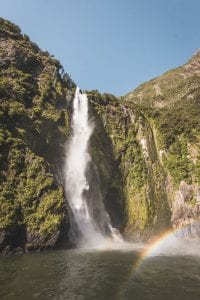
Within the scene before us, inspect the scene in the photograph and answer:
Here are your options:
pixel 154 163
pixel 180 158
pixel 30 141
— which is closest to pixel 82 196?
pixel 30 141

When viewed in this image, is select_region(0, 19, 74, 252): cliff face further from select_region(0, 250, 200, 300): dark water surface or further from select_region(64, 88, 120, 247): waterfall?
select_region(0, 250, 200, 300): dark water surface

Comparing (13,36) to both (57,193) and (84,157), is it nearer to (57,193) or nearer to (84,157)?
(84,157)

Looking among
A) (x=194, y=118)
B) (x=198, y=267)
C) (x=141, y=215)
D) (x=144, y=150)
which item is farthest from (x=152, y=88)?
(x=198, y=267)

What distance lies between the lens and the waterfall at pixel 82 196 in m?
38.3

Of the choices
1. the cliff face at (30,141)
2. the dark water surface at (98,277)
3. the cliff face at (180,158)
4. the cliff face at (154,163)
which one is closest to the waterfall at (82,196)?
the cliff face at (30,141)

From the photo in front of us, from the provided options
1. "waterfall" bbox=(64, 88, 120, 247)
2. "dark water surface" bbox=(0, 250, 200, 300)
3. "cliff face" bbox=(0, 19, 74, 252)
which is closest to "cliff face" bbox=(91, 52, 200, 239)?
"waterfall" bbox=(64, 88, 120, 247)

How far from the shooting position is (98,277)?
1989 cm

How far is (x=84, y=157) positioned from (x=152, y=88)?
60.1 meters

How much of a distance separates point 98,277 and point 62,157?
26.6 metres

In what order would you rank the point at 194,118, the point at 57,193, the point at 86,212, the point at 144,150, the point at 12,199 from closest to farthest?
the point at 12,199, the point at 57,193, the point at 86,212, the point at 144,150, the point at 194,118

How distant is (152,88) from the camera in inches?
3944

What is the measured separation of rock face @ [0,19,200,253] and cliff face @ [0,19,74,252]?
106mm

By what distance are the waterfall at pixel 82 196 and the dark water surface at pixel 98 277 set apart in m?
10.5

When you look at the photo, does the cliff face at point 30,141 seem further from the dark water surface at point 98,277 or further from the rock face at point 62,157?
the dark water surface at point 98,277
